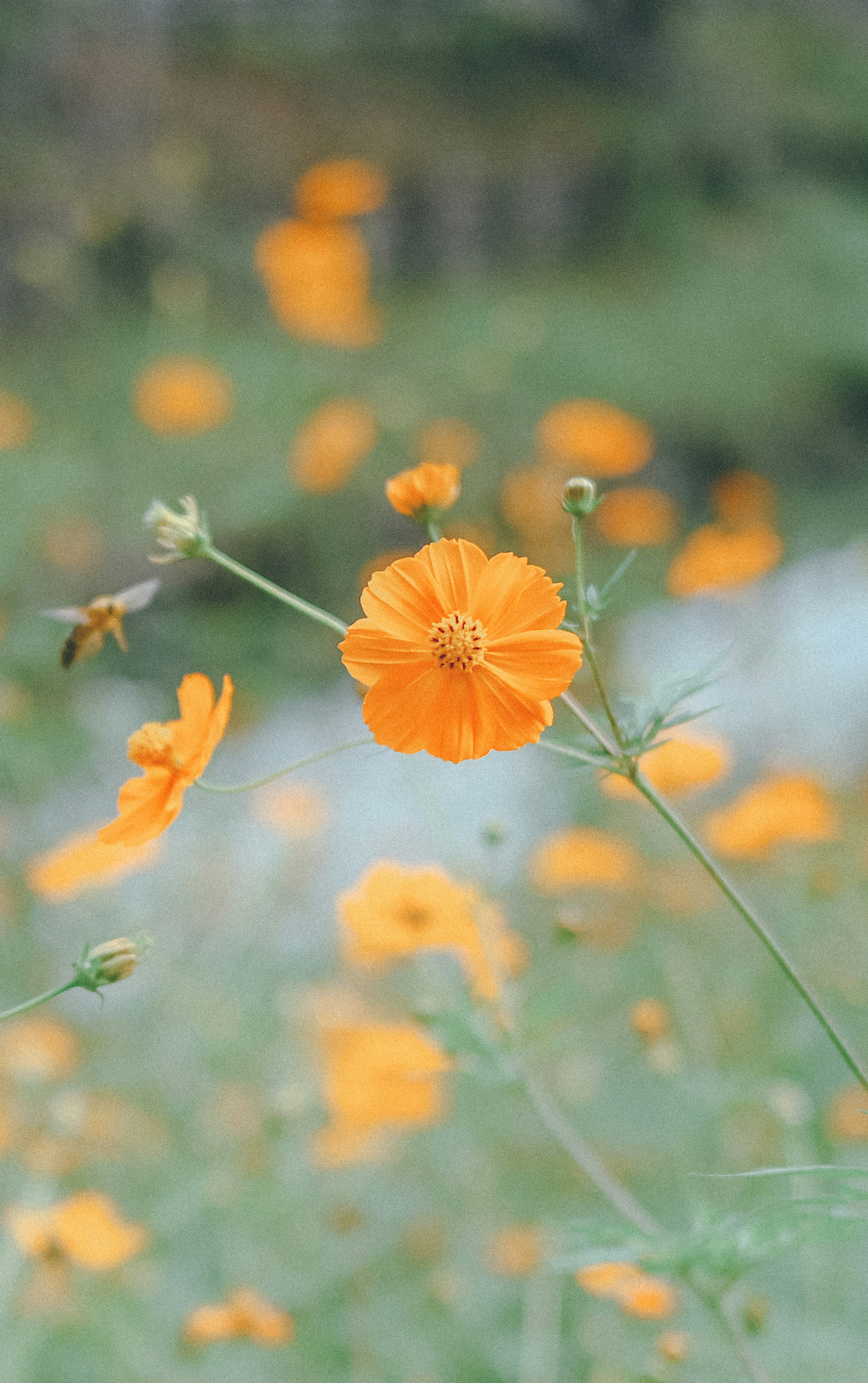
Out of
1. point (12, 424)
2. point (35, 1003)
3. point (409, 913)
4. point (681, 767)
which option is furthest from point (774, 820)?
point (12, 424)

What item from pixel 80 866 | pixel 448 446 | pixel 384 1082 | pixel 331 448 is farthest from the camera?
pixel 448 446

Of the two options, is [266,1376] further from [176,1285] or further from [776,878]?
[776,878]

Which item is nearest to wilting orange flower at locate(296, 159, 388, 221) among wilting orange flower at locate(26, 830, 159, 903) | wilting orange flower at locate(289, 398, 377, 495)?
wilting orange flower at locate(289, 398, 377, 495)

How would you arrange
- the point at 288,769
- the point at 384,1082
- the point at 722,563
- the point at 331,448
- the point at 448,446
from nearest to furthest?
the point at 288,769
the point at 384,1082
the point at 722,563
the point at 331,448
the point at 448,446

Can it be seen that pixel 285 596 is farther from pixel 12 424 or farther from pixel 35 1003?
pixel 12 424

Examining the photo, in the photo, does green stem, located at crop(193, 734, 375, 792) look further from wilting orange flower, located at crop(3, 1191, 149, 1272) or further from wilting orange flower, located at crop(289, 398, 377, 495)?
wilting orange flower, located at crop(289, 398, 377, 495)

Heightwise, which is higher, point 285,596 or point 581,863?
point 285,596
